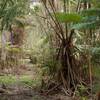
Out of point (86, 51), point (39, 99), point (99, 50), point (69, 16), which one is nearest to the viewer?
point (99, 50)

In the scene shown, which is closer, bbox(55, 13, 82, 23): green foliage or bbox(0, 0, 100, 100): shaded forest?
bbox(55, 13, 82, 23): green foliage

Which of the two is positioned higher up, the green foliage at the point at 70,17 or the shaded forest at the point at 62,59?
the green foliage at the point at 70,17

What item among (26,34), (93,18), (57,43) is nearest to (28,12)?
(57,43)

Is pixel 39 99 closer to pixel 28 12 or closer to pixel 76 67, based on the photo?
pixel 76 67

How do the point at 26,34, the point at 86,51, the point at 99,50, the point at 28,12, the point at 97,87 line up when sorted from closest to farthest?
the point at 97,87 → the point at 99,50 → the point at 86,51 → the point at 28,12 → the point at 26,34

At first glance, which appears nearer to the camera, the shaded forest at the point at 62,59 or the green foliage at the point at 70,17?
the green foliage at the point at 70,17

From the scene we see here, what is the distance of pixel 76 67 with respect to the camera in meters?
10.5

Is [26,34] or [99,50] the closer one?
[99,50]

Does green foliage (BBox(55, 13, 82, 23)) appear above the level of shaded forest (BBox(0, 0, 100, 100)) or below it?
above

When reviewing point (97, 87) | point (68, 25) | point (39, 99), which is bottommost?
point (39, 99)

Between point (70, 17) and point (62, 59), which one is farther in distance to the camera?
point (62, 59)

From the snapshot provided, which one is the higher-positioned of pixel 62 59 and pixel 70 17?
pixel 70 17

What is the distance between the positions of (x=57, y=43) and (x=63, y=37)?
0.62 metres

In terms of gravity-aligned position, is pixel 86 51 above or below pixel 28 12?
below
